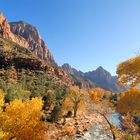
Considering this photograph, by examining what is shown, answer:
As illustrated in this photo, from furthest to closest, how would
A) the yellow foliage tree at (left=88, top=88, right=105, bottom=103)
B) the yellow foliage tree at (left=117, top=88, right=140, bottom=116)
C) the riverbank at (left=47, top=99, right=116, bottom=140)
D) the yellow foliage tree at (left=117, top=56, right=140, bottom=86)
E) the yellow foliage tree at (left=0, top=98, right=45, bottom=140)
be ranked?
the yellow foliage tree at (left=88, top=88, right=105, bottom=103) < the riverbank at (left=47, top=99, right=116, bottom=140) < the yellow foliage tree at (left=0, top=98, right=45, bottom=140) < the yellow foliage tree at (left=117, top=88, right=140, bottom=116) < the yellow foliage tree at (left=117, top=56, right=140, bottom=86)

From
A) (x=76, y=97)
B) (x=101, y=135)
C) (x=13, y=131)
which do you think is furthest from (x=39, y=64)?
(x=13, y=131)

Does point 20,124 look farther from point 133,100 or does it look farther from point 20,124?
point 133,100

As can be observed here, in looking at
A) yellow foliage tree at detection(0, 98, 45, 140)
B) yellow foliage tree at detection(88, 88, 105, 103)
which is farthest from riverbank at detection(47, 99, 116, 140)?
yellow foliage tree at detection(88, 88, 105, 103)

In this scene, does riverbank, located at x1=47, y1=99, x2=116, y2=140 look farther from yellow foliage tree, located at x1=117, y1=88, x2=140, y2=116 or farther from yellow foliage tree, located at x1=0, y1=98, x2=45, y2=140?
yellow foliage tree, located at x1=0, y1=98, x2=45, y2=140

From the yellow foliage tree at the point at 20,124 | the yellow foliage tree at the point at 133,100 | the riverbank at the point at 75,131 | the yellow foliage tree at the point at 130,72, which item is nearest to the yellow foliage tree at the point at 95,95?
the riverbank at the point at 75,131

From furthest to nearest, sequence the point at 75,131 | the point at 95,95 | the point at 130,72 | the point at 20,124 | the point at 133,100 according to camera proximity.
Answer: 1. the point at 95,95
2. the point at 75,131
3. the point at 20,124
4. the point at 133,100
5. the point at 130,72

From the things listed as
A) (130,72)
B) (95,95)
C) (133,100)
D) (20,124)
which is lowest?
(20,124)

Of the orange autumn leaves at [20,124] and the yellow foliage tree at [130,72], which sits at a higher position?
the yellow foliage tree at [130,72]

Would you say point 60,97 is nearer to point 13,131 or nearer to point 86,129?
point 86,129

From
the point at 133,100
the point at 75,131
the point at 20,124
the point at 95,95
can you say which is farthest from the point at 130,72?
the point at 95,95

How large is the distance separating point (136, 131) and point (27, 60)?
115 metres

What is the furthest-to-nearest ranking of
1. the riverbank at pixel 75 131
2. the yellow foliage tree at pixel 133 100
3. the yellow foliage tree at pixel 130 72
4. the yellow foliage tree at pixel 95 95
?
the yellow foliage tree at pixel 95 95 < the riverbank at pixel 75 131 < the yellow foliage tree at pixel 133 100 < the yellow foliage tree at pixel 130 72

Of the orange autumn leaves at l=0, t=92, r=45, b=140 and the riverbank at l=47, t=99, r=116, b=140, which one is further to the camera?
the riverbank at l=47, t=99, r=116, b=140

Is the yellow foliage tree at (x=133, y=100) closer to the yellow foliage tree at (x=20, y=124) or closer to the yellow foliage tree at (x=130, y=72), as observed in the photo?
the yellow foliage tree at (x=130, y=72)
